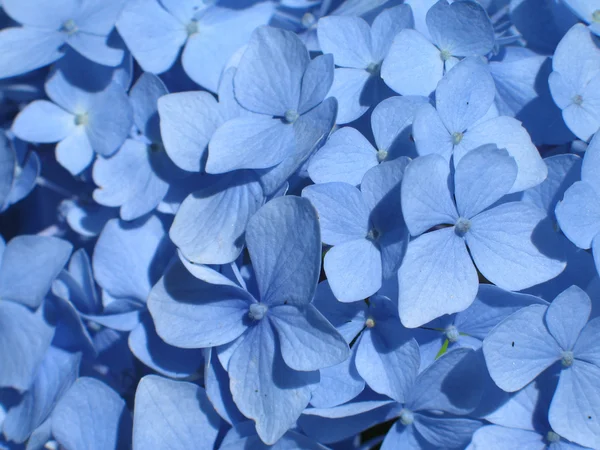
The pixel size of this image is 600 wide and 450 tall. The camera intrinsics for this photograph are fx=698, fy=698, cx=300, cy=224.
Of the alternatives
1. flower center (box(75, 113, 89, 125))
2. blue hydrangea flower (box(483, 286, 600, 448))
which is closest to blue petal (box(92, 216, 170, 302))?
flower center (box(75, 113, 89, 125))

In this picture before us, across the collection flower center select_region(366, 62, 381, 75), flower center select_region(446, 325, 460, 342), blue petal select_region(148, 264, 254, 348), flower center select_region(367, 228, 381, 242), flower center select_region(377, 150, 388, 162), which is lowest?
flower center select_region(446, 325, 460, 342)

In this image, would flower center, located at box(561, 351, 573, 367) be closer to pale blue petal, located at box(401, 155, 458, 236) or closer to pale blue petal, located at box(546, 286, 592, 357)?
pale blue petal, located at box(546, 286, 592, 357)

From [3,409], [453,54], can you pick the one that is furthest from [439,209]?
[3,409]

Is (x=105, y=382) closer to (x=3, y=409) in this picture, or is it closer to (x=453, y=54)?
(x=3, y=409)

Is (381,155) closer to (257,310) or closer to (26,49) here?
(257,310)

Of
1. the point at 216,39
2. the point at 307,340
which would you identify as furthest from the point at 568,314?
the point at 216,39

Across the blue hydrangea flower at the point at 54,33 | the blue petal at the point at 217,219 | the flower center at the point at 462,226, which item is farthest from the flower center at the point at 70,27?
the flower center at the point at 462,226
